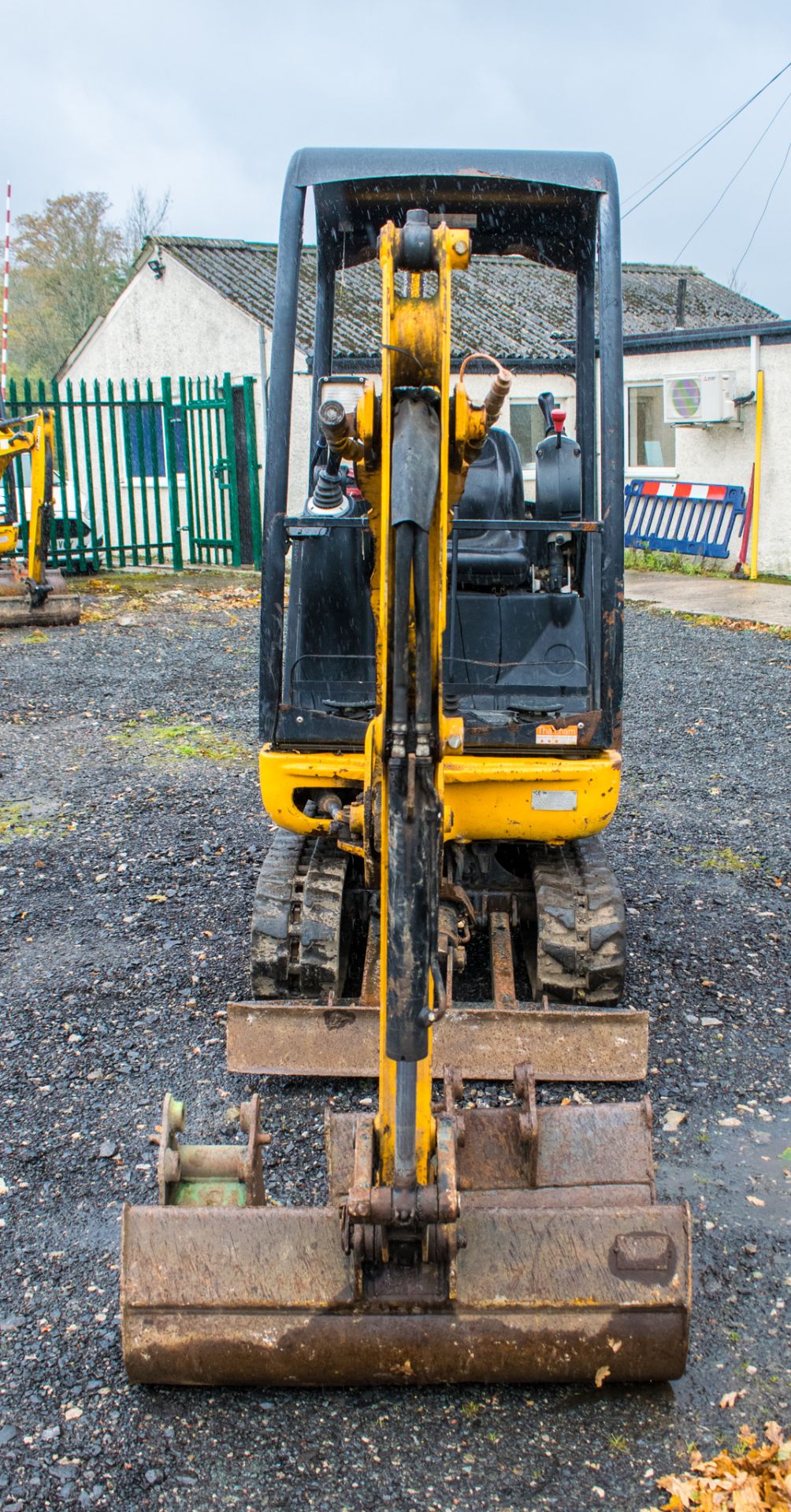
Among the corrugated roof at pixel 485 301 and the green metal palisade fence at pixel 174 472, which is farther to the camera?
the corrugated roof at pixel 485 301

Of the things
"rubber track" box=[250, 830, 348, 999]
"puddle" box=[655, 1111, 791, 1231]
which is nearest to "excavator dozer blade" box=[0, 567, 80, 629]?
"rubber track" box=[250, 830, 348, 999]

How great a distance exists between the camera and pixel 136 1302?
8.63ft

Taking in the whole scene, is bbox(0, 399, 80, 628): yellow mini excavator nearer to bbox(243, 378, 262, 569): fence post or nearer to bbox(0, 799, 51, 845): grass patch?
bbox(243, 378, 262, 569): fence post

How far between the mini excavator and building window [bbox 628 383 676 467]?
1358cm

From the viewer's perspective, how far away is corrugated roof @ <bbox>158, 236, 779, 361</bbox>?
65.7ft

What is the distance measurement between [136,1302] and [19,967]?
2.56 meters

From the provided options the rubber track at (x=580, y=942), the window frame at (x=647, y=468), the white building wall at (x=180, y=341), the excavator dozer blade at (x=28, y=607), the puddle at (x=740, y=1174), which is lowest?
the puddle at (x=740, y=1174)

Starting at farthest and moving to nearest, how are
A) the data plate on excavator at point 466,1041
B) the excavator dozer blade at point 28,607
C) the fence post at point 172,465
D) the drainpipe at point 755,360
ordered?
1. the drainpipe at point 755,360
2. the fence post at point 172,465
3. the excavator dozer blade at point 28,607
4. the data plate on excavator at point 466,1041

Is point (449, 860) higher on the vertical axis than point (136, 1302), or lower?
higher

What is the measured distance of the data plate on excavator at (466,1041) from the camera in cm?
389

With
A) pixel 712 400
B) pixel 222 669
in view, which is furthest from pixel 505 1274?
pixel 712 400

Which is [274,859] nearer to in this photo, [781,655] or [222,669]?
[222,669]

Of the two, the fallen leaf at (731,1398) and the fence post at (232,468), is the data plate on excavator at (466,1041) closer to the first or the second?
the fallen leaf at (731,1398)

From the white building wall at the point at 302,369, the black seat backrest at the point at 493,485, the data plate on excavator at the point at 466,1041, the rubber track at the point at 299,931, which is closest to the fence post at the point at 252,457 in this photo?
the white building wall at the point at 302,369
